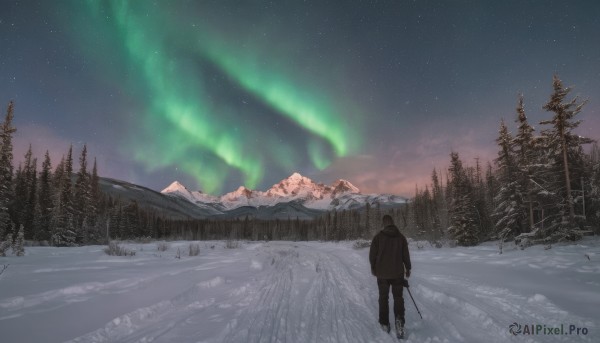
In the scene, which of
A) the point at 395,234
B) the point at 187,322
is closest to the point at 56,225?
Answer: the point at 187,322

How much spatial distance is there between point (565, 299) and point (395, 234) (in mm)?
4475

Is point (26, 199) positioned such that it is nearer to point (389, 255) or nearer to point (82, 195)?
point (82, 195)

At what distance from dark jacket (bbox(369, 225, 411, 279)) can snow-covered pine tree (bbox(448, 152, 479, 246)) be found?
94.5 feet

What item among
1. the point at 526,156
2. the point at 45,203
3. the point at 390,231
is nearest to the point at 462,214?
the point at 526,156

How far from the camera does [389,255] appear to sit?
21.3ft

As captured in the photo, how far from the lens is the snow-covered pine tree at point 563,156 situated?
21766mm

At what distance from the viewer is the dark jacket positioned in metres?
6.42

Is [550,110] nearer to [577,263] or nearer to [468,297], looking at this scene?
[577,263]

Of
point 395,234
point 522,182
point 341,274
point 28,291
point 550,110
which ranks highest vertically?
point 550,110

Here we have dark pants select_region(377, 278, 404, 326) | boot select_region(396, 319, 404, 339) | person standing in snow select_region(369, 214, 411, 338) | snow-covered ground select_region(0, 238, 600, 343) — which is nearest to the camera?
snow-covered ground select_region(0, 238, 600, 343)

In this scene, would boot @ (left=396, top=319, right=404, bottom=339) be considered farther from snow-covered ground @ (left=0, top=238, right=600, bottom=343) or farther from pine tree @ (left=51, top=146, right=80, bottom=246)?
pine tree @ (left=51, top=146, right=80, bottom=246)

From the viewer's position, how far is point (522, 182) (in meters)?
28.2

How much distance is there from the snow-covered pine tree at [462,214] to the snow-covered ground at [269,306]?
22126 mm

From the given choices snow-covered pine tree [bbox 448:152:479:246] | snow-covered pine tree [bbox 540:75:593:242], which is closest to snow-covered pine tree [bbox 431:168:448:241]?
snow-covered pine tree [bbox 448:152:479:246]
